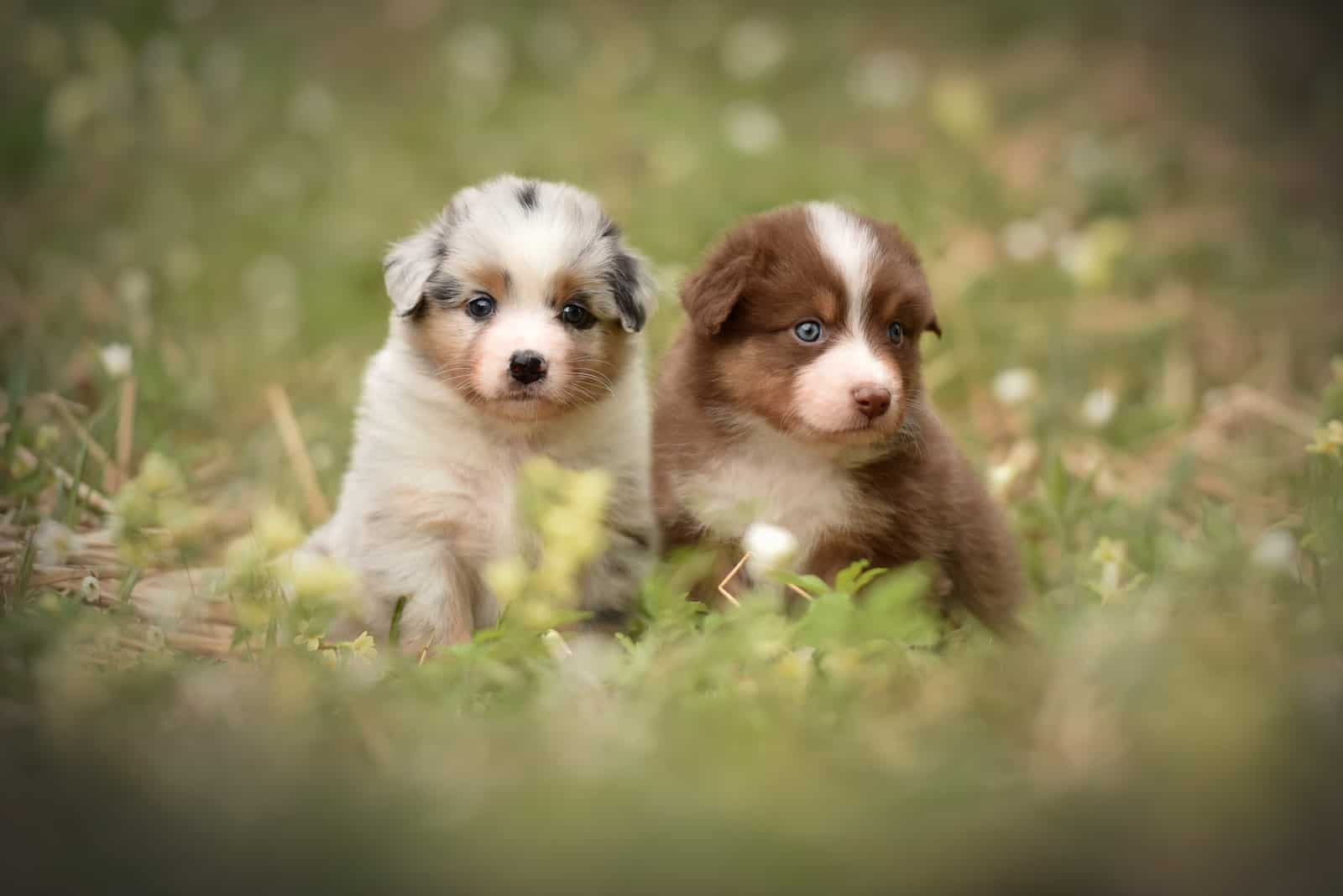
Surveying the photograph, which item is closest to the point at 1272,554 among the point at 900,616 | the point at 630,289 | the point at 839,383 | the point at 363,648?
the point at 900,616

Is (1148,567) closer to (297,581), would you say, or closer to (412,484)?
(412,484)

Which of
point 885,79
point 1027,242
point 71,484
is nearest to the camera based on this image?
point 71,484

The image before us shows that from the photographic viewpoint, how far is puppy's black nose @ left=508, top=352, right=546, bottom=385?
3.42 metres

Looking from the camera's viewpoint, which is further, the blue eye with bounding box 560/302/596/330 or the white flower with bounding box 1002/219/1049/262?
the white flower with bounding box 1002/219/1049/262

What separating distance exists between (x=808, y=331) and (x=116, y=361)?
2574 millimetres

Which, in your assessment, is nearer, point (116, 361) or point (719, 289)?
point (719, 289)

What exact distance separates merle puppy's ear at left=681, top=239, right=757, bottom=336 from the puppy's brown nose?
0.43 metres

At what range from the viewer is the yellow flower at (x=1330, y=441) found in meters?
3.67

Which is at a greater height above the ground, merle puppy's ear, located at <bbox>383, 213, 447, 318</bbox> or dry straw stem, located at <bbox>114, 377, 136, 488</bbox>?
merle puppy's ear, located at <bbox>383, 213, 447, 318</bbox>

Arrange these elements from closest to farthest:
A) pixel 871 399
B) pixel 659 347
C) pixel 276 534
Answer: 1. pixel 276 534
2. pixel 871 399
3. pixel 659 347

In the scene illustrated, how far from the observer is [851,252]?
352 cm

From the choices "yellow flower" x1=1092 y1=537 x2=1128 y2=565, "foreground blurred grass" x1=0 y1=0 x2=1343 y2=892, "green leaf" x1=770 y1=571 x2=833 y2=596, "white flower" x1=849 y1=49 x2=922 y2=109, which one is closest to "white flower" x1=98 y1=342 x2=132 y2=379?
"foreground blurred grass" x1=0 y1=0 x2=1343 y2=892

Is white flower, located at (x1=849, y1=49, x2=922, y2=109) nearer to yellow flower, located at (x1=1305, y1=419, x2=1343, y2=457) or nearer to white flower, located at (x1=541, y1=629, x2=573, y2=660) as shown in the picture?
yellow flower, located at (x1=1305, y1=419, x2=1343, y2=457)

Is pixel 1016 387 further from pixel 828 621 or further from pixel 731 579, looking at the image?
pixel 828 621
